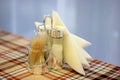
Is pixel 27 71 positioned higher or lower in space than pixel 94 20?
lower

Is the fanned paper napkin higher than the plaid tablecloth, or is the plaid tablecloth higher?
the fanned paper napkin

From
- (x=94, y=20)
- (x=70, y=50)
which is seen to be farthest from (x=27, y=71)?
(x=94, y=20)

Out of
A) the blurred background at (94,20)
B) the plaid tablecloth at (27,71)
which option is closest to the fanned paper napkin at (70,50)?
the plaid tablecloth at (27,71)

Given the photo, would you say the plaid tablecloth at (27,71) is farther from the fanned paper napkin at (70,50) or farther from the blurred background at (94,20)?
the blurred background at (94,20)

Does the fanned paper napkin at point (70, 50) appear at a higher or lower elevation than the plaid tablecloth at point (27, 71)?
higher

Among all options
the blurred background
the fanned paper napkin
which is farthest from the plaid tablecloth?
the blurred background

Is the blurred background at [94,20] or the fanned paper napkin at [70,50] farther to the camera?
the blurred background at [94,20]

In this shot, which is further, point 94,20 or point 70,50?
point 94,20

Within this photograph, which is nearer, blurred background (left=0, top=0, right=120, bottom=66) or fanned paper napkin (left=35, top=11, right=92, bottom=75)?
fanned paper napkin (left=35, top=11, right=92, bottom=75)

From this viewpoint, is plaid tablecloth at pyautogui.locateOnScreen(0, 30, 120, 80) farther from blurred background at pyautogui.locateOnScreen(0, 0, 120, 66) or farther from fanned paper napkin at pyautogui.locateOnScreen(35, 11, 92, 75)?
blurred background at pyautogui.locateOnScreen(0, 0, 120, 66)

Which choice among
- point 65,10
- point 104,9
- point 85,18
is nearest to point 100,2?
point 104,9

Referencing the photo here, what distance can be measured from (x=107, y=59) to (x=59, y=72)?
105cm

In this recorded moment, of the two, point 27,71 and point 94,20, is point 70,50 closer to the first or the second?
point 27,71

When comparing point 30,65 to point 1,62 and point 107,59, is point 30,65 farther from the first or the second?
point 107,59
